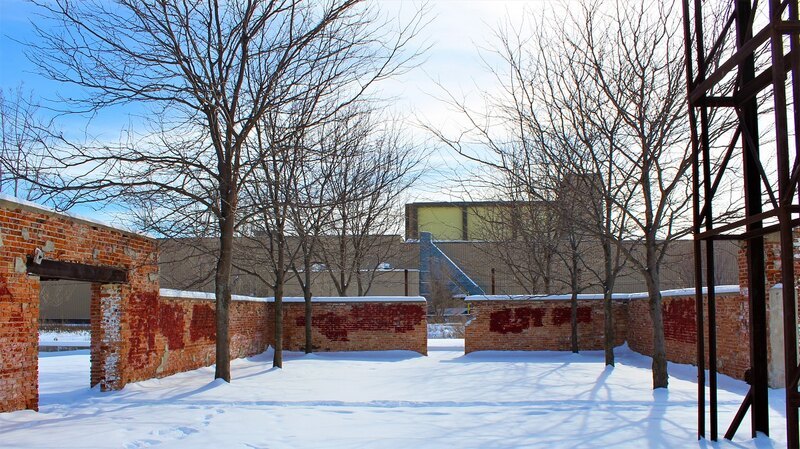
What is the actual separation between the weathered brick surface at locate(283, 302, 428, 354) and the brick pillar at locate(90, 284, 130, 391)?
9.53 metres

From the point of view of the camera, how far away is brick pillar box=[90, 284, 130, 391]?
10.1 meters

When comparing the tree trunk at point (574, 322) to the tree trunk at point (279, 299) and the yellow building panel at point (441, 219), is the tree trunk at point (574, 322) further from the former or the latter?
the yellow building panel at point (441, 219)

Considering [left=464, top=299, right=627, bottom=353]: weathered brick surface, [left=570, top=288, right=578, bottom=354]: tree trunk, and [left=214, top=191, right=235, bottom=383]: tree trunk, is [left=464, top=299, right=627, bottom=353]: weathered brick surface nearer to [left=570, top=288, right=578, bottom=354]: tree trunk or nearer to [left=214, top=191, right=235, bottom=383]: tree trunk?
[left=570, top=288, right=578, bottom=354]: tree trunk

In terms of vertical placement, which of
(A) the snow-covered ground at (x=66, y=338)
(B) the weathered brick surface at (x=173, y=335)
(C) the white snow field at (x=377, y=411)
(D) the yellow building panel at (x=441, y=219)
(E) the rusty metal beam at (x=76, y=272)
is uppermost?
(D) the yellow building panel at (x=441, y=219)

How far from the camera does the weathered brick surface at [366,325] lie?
19453 mm

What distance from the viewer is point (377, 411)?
8492mm

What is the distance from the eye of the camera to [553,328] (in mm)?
19516

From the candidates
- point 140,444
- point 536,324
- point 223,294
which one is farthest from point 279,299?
point 140,444

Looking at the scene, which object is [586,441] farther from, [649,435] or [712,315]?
[712,315]

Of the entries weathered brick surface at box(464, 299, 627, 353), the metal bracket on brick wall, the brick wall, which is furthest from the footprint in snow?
the metal bracket on brick wall

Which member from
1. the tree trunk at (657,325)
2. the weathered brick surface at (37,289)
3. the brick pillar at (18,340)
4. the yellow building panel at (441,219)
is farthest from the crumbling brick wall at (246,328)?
the yellow building panel at (441,219)

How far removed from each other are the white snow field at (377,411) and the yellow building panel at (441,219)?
82.9 ft

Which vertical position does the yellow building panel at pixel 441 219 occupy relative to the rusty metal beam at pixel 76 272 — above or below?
above

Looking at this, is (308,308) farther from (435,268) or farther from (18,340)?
(435,268)
